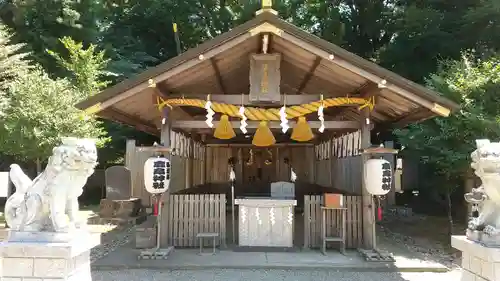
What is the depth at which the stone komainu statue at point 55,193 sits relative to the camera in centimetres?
504

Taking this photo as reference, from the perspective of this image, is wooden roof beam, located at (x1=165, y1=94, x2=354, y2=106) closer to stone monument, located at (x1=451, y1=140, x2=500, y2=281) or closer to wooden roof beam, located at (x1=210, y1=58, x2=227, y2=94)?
wooden roof beam, located at (x1=210, y1=58, x2=227, y2=94)

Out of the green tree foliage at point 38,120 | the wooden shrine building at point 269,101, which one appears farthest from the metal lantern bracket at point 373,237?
the green tree foliage at point 38,120

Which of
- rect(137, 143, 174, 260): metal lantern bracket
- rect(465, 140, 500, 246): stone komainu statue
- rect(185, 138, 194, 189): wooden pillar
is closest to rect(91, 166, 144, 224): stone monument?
rect(185, 138, 194, 189): wooden pillar

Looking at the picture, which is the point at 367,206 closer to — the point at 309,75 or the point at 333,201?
the point at 333,201

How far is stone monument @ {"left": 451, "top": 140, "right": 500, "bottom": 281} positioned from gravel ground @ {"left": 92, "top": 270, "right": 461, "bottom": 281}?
2.29 meters

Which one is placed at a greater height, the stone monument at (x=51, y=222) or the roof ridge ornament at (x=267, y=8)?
the roof ridge ornament at (x=267, y=8)

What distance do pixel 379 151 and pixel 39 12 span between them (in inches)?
773

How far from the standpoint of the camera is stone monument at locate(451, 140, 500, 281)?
4.85 meters

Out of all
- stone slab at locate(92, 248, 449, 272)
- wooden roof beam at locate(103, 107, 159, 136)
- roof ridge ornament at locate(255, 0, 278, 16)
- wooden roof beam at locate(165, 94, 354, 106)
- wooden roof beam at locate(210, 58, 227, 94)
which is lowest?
stone slab at locate(92, 248, 449, 272)

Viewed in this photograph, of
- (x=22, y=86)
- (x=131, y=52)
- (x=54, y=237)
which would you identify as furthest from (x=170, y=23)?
(x=54, y=237)

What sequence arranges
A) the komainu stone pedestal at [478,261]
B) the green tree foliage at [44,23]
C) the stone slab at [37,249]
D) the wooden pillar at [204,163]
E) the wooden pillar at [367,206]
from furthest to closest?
the green tree foliage at [44,23], the wooden pillar at [204,163], the wooden pillar at [367,206], the stone slab at [37,249], the komainu stone pedestal at [478,261]

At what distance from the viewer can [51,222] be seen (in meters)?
5.11

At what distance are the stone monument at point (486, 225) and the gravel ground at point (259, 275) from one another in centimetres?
229

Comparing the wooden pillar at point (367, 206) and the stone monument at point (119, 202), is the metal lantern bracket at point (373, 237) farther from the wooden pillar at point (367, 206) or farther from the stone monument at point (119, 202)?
the stone monument at point (119, 202)
